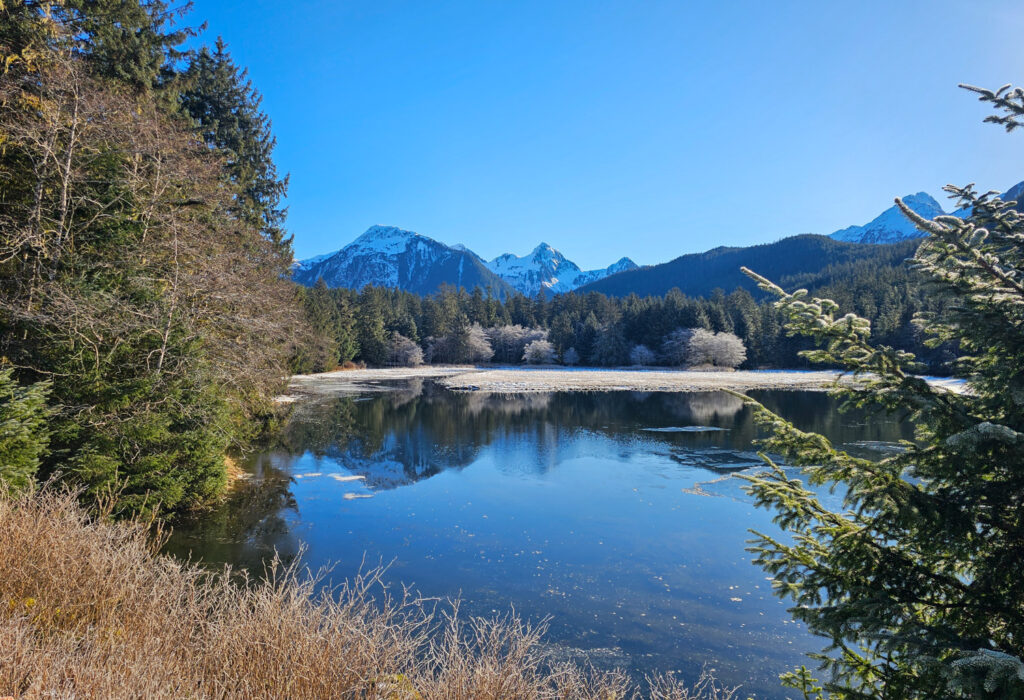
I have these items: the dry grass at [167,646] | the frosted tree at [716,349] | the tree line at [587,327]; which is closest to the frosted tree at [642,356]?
the tree line at [587,327]

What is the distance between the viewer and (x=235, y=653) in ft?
11.9

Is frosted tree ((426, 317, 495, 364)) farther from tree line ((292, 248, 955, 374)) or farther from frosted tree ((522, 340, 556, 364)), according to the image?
frosted tree ((522, 340, 556, 364))

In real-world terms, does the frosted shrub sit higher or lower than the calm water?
higher

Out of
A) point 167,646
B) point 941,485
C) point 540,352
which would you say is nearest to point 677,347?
point 540,352

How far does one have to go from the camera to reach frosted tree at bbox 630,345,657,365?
7657 centimetres

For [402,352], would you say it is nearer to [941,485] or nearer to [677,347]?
[677,347]

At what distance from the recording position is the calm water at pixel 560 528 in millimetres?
7055

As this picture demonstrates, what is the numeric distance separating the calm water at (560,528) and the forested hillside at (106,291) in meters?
2.06

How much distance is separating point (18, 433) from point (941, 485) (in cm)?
984

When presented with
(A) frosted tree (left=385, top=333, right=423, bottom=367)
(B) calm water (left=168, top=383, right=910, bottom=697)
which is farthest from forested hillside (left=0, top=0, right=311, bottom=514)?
(A) frosted tree (left=385, top=333, right=423, bottom=367)

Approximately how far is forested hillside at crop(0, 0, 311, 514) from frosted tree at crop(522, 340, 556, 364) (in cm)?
6991

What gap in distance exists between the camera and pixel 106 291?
9180 mm

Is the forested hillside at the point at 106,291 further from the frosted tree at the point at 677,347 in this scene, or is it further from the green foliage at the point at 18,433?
the frosted tree at the point at 677,347

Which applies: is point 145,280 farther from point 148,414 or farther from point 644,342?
point 644,342
